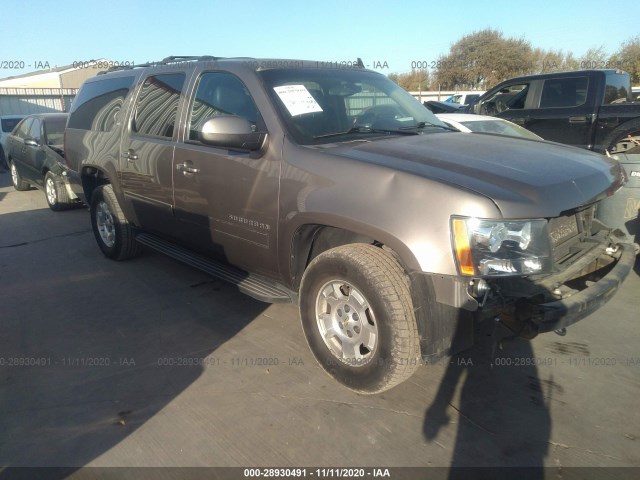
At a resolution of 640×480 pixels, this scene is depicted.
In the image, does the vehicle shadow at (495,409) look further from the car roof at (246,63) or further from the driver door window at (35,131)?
the driver door window at (35,131)

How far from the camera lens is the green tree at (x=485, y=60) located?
3641 centimetres

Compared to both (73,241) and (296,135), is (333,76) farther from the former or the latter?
(73,241)

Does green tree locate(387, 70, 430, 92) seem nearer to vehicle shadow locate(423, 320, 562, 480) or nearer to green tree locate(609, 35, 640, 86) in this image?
green tree locate(609, 35, 640, 86)

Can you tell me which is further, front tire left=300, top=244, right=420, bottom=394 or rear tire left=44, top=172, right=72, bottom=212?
rear tire left=44, top=172, right=72, bottom=212

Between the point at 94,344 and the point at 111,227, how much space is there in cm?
195

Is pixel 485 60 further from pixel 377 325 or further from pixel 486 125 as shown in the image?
pixel 377 325

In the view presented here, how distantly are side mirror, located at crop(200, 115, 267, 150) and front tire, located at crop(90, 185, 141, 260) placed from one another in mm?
2295

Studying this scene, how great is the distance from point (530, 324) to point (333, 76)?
237 cm

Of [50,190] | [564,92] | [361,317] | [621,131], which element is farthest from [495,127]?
[50,190]

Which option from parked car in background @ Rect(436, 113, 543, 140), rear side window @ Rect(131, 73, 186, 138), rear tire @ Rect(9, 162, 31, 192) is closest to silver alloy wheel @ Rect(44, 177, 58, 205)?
rear tire @ Rect(9, 162, 31, 192)

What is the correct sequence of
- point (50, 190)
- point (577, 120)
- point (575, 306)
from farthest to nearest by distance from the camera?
point (50, 190)
point (577, 120)
point (575, 306)

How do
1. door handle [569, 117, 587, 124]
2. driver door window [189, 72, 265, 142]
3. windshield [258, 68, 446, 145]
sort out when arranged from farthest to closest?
door handle [569, 117, 587, 124] → driver door window [189, 72, 265, 142] → windshield [258, 68, 446, 145]

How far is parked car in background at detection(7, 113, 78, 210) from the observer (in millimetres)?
7930

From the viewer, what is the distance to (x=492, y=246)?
7.80 ft
